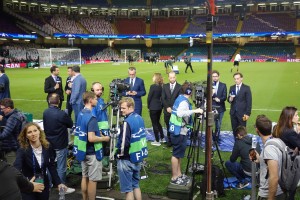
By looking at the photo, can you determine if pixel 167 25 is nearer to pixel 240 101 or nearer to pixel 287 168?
pixel 240 101

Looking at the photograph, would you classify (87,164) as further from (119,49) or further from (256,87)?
(119,49)

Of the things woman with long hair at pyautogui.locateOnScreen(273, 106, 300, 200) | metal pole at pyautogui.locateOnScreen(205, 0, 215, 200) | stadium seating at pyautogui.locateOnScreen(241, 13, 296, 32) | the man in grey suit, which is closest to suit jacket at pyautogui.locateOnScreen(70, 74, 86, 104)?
the man in grey suit

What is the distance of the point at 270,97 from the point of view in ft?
56.9

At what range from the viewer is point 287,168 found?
4.20 m

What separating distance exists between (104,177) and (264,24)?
63890 mm

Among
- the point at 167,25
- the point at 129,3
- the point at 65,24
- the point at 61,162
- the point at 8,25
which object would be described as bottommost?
the point at 61,162

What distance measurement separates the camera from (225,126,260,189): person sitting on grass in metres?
6.31

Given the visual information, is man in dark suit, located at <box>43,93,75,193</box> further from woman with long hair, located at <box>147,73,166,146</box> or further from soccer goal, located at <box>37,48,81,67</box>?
soccer goal, located at <box>37,48,81,67</box>

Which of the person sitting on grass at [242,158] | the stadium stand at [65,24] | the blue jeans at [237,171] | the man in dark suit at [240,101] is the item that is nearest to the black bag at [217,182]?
the person sitting on grass at [242,158]

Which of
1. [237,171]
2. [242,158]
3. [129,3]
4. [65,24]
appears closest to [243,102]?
[237,171]

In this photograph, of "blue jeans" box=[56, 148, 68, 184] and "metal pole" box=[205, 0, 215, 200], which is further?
"blue jeans" box=[56, 148, 68, 184]

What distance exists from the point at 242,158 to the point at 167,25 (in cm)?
6737

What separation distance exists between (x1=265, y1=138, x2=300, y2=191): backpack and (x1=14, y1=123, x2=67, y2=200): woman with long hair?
9.95ft

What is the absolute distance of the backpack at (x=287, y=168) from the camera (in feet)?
13.6
